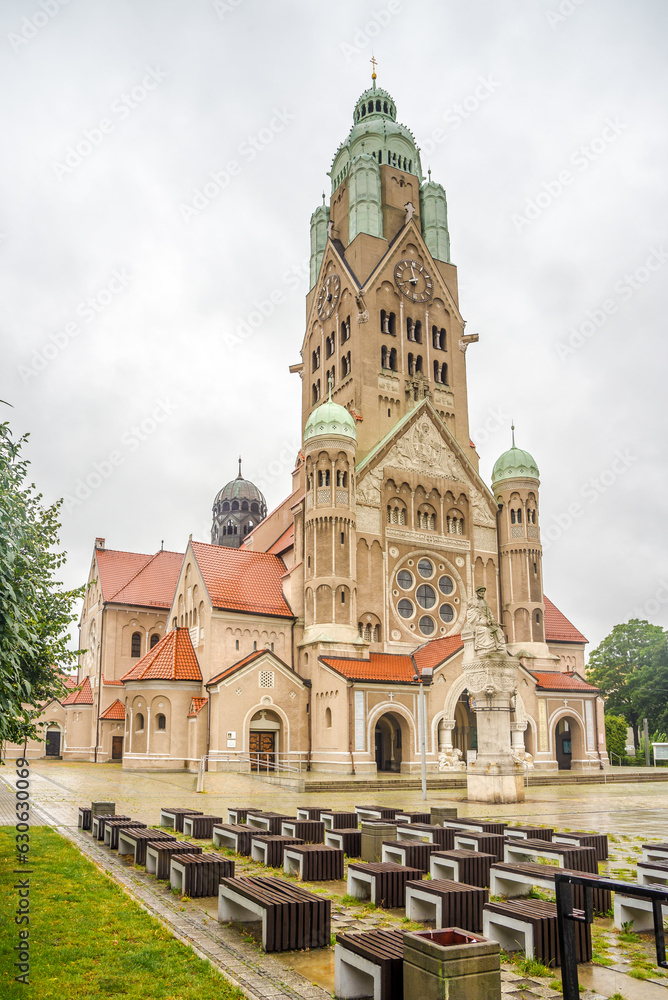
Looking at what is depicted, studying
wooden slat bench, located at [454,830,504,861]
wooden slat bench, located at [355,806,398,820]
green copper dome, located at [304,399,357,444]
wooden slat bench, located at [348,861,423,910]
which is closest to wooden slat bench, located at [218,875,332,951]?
wooden slat bench, located at [348,861,423,910]

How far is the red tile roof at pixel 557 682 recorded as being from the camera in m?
49.0

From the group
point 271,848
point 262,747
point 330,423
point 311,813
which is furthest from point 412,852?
point 330,423

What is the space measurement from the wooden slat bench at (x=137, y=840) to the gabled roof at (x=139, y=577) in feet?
157

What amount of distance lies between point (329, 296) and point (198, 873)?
54118 millimetres

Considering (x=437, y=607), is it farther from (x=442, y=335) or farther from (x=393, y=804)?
Result: (x=393, y=804)

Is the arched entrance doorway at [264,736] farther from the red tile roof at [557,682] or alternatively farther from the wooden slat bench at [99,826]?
the wooden slat bench at [99,826]

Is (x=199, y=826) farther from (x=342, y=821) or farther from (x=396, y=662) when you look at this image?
(x=396, y=662)

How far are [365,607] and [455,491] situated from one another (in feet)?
35.7

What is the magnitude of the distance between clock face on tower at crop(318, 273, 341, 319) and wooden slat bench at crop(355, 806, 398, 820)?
1828 inches

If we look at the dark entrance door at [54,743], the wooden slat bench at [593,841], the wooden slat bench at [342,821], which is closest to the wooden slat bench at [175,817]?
the wooden slat bench at [342,821]

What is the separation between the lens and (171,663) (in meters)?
45.8

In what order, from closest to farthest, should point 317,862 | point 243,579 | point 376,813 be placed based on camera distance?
point 317,862, point 376,813, point 243,579

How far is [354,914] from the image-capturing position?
986 centimetres

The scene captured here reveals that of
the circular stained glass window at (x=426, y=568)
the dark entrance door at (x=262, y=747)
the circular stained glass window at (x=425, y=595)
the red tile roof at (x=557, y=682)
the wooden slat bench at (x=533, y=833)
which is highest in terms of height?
the circular stained glass window at (x=426, y=568)
